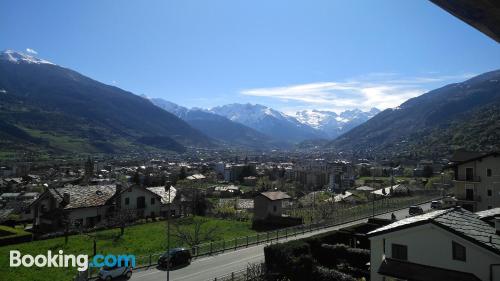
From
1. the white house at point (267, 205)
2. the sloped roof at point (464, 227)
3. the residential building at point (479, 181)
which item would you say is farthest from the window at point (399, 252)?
the white house at point (267, 205)

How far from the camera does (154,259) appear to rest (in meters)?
33.7

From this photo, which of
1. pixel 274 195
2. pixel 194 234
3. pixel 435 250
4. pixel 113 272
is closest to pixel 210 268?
pixel 113 272

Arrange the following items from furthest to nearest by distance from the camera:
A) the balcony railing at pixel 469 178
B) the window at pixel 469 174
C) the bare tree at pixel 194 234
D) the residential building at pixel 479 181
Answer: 1. the window at pixel 469 174
2. the balcony railing at pixel 469 178
3. the residential building at pixel 479 181
4. the bare tree at pixel 194 234

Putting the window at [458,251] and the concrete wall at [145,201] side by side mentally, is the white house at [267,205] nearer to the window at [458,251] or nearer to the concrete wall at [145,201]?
the concrete wall at [145,201]

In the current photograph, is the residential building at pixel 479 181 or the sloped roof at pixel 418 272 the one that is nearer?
the sloped roof at pixel 418 272

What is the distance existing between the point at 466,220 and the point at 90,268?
25178 mm

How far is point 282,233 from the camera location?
46500mm

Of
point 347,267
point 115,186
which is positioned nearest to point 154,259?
point 347,267

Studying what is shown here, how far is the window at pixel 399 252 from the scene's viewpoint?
21.5 m

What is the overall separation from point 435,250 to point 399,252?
1988 mm

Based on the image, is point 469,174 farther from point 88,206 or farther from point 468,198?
point 88,206

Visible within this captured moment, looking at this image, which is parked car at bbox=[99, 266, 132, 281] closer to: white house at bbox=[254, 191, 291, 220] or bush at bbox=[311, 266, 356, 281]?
bush at bbox=[311, 266, 356, 281]

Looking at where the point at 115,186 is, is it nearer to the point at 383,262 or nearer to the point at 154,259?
the point at 154,259

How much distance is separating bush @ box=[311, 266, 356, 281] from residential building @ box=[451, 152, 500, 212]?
31.8m
